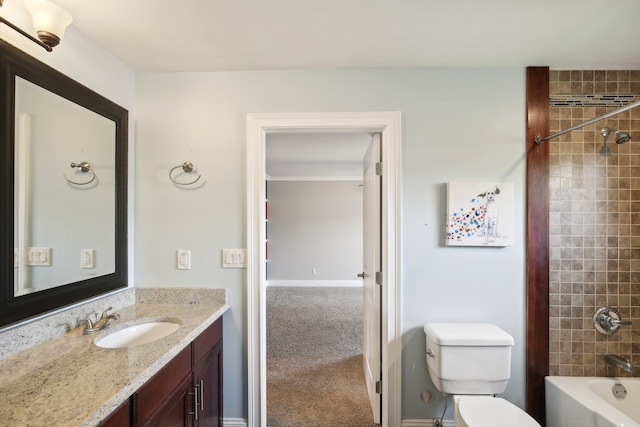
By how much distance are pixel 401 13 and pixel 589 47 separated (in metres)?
1.15

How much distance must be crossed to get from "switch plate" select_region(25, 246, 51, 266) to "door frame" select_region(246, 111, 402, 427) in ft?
3.09

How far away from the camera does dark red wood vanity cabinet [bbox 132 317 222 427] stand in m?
1.06

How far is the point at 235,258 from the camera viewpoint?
1.80m

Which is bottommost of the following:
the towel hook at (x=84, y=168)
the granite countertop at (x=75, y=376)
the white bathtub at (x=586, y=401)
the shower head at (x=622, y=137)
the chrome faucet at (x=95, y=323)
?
the white bathtub at (x=586, y=401)

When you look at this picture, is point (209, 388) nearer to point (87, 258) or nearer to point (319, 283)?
point (87, 258)

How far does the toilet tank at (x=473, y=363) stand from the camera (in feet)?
5.05

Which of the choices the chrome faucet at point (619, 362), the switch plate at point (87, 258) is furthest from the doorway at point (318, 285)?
the switch plate at point (87, 258)

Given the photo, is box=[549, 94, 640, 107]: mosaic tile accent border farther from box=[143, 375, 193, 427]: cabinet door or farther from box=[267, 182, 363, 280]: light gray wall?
box=[267, 182, 363, 280]: light gray wall

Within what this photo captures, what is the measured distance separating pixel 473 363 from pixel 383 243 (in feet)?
2.70

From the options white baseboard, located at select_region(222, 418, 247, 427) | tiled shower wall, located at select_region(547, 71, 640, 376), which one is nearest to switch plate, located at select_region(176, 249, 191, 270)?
white baseboard, located at select_region(222, 418, 247, 427)

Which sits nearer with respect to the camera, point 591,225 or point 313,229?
point 591,225

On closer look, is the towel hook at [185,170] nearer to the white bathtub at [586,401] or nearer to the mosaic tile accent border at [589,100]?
the mosaic tile accent border at [589,100]

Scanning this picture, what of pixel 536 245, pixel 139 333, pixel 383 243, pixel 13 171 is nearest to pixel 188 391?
pixel 139 333

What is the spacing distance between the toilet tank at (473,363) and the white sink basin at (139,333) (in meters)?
1.49
